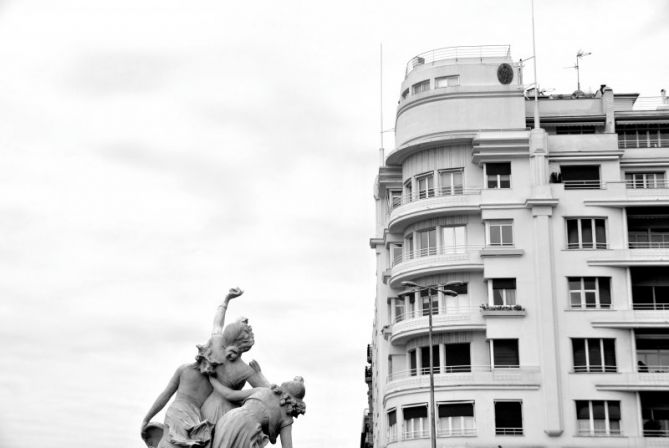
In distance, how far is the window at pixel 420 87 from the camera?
58312 millimetres

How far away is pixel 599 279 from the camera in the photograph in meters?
54.1

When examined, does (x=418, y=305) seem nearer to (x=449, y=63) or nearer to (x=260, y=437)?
(x=449, y=63)

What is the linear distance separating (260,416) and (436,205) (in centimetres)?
4451

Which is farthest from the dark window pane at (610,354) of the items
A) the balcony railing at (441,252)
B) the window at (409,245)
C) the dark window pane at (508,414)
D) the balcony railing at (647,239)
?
the window at (409,245)

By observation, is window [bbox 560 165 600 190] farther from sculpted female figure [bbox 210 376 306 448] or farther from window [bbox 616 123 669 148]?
sculpted female figure [bbox 210 376 306 448]

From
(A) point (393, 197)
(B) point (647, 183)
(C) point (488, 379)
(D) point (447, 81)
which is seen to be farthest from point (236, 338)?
(A) point (393, 197)

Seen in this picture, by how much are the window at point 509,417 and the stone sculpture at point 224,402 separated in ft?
137

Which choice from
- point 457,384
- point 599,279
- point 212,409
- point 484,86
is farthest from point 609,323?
point 212,409

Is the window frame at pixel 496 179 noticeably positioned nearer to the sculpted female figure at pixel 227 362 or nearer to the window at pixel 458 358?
the window at pixel 458 358

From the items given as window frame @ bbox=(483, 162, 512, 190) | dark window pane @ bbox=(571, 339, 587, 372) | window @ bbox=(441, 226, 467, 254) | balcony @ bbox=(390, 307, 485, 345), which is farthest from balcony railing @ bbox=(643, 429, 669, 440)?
window frame @ bbox=(483, 162, 512, 190)

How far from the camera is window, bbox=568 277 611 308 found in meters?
53.6

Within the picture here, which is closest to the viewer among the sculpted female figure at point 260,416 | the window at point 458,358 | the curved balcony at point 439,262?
the sculpted female figure at point 260,416

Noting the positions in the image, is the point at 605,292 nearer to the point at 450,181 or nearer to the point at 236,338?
the point at 450,181

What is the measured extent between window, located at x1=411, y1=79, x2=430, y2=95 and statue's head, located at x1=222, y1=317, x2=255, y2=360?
156 ft
